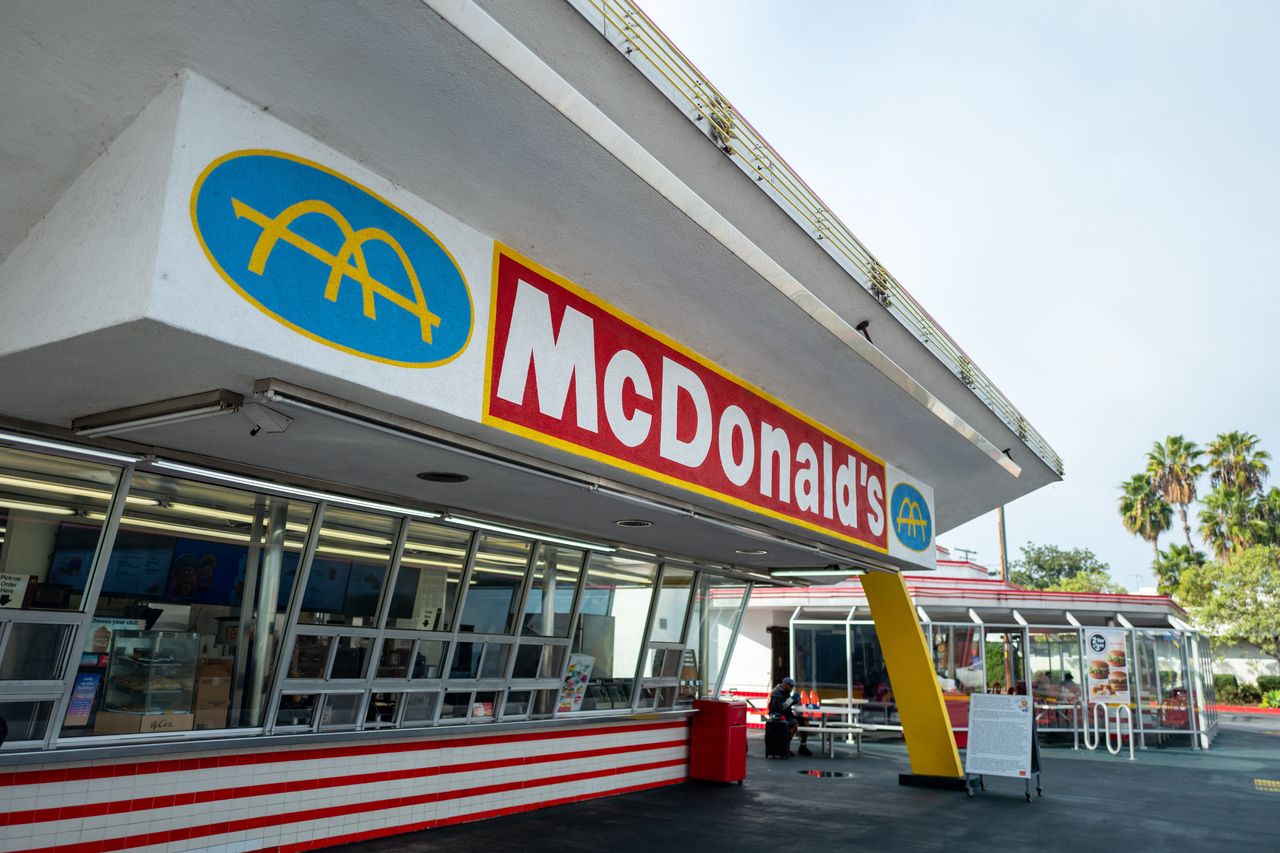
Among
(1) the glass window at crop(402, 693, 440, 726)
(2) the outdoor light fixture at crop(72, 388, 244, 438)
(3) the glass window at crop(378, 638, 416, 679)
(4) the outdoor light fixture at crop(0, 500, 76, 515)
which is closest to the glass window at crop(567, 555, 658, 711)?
(1) the glass window at crop(402, 693, 440, 726)

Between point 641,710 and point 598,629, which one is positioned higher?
point 598,629

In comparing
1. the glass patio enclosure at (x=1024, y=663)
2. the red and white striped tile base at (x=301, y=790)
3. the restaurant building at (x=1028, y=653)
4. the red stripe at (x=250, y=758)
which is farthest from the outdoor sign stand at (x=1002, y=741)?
the glass patio enclosure at (x=1024, y=663)

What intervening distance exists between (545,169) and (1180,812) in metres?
11.8

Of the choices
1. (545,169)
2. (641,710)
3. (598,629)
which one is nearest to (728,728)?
(641,710)

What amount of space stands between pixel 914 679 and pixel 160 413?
11.1 metres

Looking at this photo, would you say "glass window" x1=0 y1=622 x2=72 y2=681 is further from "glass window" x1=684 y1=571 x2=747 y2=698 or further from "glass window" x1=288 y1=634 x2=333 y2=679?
"glass window" x1=684 y1=571 x2=747 y2=698

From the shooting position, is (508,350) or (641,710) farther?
(641,710)

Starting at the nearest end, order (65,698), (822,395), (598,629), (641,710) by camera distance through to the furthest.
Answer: (65,698) < (822,395) < (598,629) < (641,710)

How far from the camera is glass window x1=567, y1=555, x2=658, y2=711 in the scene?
11.1m

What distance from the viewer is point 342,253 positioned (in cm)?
458

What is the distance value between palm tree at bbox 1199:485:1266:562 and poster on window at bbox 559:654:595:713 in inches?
1687

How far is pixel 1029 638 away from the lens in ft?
71.1

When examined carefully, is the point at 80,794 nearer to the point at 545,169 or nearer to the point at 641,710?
the point at 545,169

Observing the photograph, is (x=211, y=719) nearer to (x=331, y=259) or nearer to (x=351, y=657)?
(x=351, y=657)
